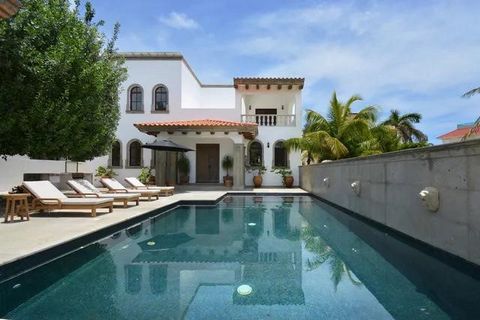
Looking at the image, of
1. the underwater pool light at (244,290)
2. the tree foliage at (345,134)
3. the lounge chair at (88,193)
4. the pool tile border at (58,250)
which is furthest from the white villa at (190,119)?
the underwater pool light at (244,290)

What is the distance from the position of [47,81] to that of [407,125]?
37795mm

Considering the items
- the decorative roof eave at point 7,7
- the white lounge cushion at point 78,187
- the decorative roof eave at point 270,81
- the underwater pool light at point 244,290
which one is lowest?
the underwater pool light at point 244,290

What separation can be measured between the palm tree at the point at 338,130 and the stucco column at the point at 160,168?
7667 mm

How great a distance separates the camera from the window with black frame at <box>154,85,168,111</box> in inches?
998

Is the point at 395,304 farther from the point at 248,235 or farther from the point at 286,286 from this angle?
the point at 248,235

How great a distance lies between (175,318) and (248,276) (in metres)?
1.80

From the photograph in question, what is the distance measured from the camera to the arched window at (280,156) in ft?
80.5

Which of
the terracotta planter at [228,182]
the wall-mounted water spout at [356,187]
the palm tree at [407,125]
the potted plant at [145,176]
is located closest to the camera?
the wall-mounted water spout at [356,187]

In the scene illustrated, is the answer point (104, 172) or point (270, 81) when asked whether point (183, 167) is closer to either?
point (104, 172)

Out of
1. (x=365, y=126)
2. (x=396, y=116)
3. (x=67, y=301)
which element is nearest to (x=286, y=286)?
(x=67, y=301)

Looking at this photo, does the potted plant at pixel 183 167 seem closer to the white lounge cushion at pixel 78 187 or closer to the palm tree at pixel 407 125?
the white lounge cushion at pixel 78 187

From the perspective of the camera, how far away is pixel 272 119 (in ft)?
81.9

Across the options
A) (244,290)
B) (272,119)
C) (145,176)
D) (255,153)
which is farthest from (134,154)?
(244,290)

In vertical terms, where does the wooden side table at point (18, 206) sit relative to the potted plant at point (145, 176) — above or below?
below
